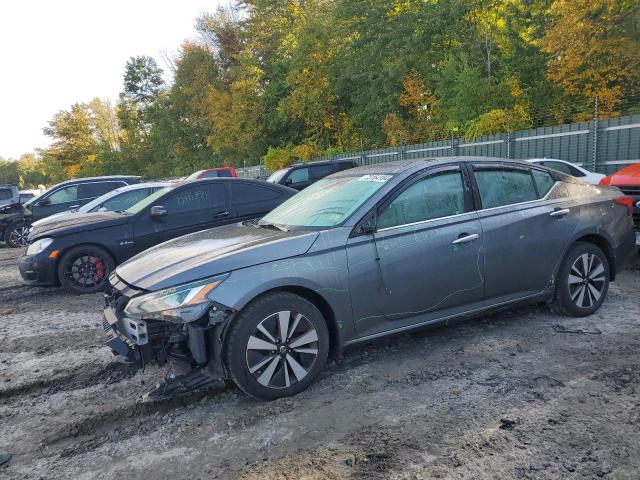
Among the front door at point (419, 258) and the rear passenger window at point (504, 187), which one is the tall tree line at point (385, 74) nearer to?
the rear passenger window at point (504, 187)

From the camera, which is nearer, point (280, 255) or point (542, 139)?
point (280, 255)

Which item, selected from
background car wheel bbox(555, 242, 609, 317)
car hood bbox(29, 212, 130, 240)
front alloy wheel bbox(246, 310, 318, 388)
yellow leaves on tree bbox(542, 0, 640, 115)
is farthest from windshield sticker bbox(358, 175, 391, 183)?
yellow leaves on tree bbox(542, 0, 640, 115)

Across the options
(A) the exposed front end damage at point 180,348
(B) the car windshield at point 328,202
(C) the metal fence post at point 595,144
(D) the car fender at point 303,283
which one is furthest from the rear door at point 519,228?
(C) the metal fence post at point 595,144

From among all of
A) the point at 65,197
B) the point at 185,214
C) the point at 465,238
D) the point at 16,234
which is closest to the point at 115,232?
the point at 185,214

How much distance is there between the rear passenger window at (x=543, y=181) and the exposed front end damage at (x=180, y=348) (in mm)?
3230

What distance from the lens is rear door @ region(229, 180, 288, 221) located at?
25.3 ft

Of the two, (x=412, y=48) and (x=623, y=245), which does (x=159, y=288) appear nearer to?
(x=623, y=245)

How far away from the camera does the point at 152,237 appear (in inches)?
282

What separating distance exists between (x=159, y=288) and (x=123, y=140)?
63.1m

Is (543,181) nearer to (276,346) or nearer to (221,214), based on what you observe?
(276,346)

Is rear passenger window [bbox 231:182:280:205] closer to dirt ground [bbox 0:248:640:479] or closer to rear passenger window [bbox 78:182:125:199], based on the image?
dirt ground [bbox 0:248:640:479]

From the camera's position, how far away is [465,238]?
13.1 ft

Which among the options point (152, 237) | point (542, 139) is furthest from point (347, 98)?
point (152, 237)

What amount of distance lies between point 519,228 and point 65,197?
12244 millimetres
